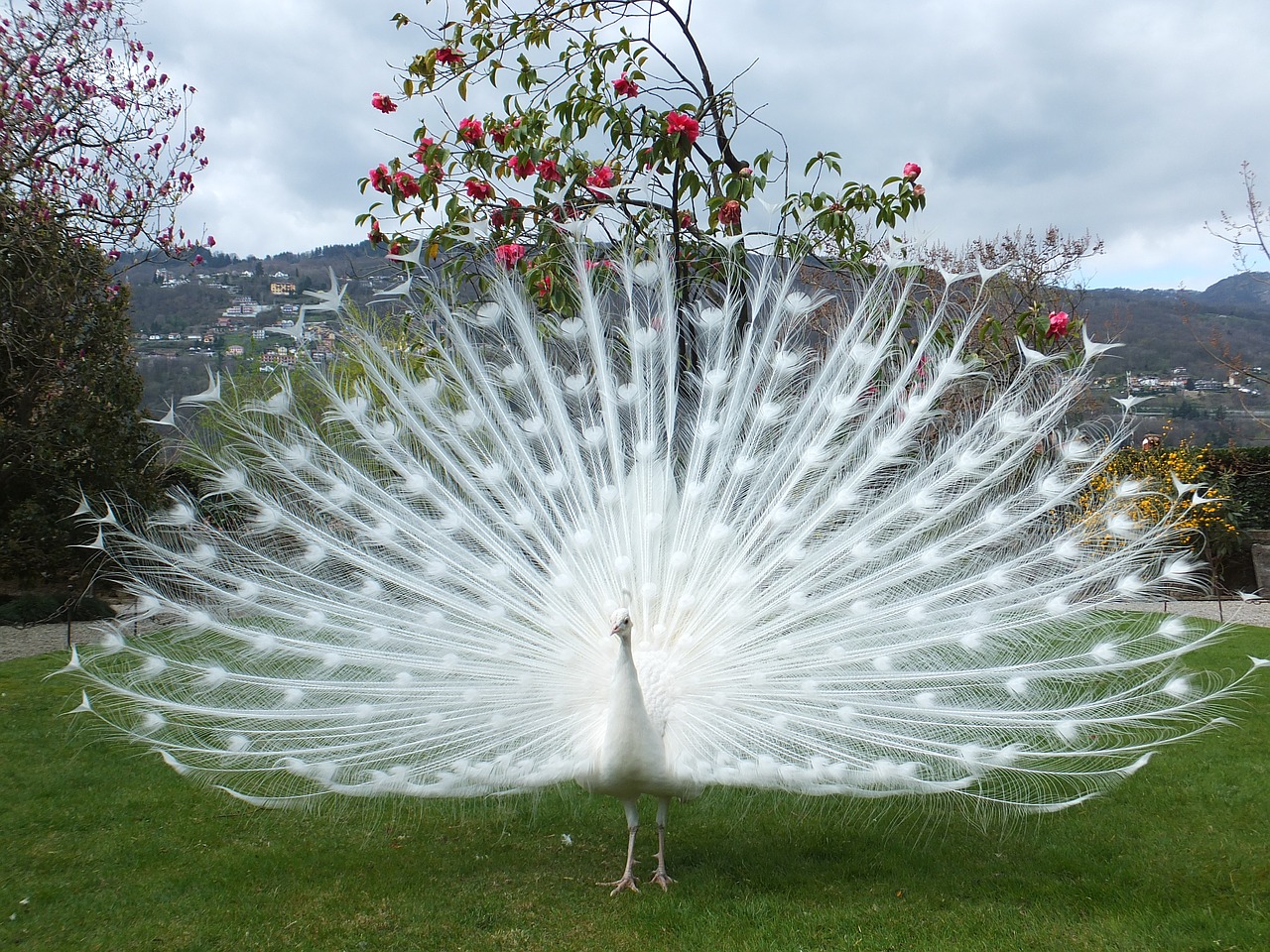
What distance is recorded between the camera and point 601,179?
5.78m

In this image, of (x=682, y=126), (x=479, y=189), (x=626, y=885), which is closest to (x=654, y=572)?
(x=626, y=885)

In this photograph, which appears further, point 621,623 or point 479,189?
point 479,189

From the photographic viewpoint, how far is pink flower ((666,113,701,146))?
18.6 feet

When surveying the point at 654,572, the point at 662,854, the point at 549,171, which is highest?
the point at 549,171

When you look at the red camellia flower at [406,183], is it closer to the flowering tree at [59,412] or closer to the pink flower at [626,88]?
the pink flower at [626,88]

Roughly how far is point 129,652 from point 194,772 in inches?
25.9

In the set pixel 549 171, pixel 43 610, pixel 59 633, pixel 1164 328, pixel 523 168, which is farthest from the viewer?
pixel 1164 328

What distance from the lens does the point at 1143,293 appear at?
30.0 m

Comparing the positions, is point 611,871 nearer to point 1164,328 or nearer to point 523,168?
point 523,168

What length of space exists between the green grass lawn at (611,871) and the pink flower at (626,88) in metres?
4.20

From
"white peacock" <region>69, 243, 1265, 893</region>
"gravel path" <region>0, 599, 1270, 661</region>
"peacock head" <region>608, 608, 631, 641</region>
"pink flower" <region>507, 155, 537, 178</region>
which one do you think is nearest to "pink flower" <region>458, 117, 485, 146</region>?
"pink flower" <region>507, 155, 537, 178</region>

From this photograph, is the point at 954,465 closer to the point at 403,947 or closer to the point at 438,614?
the point at 438,614

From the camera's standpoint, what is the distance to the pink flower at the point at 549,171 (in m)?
5.95

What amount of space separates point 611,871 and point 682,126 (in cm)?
409
